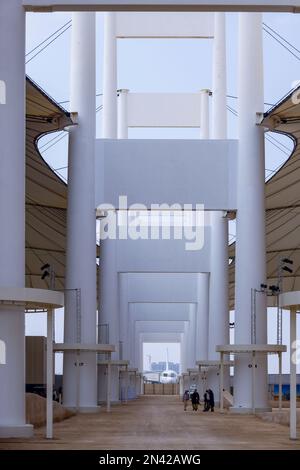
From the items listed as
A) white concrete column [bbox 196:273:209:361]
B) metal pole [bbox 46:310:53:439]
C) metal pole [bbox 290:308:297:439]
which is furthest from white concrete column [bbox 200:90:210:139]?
metal pole [bbox 46:310:53:439]

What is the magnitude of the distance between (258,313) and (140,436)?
2294cm

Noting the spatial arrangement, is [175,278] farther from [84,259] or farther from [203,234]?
[84,259]

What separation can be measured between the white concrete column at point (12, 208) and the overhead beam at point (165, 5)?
0.88 meters

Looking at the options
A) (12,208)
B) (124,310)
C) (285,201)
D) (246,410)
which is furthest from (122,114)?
(12,208)

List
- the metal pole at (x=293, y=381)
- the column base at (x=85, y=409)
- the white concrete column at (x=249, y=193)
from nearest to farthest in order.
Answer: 1. the metal pole at (x=293, y=381)
2. the column base at (x=85, y=409)
3. the white concrete column at (x=249, y=193)

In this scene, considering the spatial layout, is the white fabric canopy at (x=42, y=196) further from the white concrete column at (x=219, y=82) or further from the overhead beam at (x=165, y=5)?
the overhead beam at (x=165, y=5)

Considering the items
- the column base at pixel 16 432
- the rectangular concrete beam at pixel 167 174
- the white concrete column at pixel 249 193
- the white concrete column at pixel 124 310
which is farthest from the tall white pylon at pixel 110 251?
the column base at pixel 16 432

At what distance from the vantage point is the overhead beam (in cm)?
3197

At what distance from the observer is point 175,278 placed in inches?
3516

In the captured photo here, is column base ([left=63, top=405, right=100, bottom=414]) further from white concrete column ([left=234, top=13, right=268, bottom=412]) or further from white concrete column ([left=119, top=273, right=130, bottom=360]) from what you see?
white concrete column ([left=119, top=273, right=130, bottom=360])

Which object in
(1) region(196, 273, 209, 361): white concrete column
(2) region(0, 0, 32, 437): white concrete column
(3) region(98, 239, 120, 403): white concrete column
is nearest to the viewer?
(2) region(0, 0, 32, 437): white concrete column

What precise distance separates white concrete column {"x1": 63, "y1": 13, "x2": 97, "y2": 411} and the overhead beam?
19.5 metres

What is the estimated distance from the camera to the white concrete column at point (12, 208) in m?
30.3
